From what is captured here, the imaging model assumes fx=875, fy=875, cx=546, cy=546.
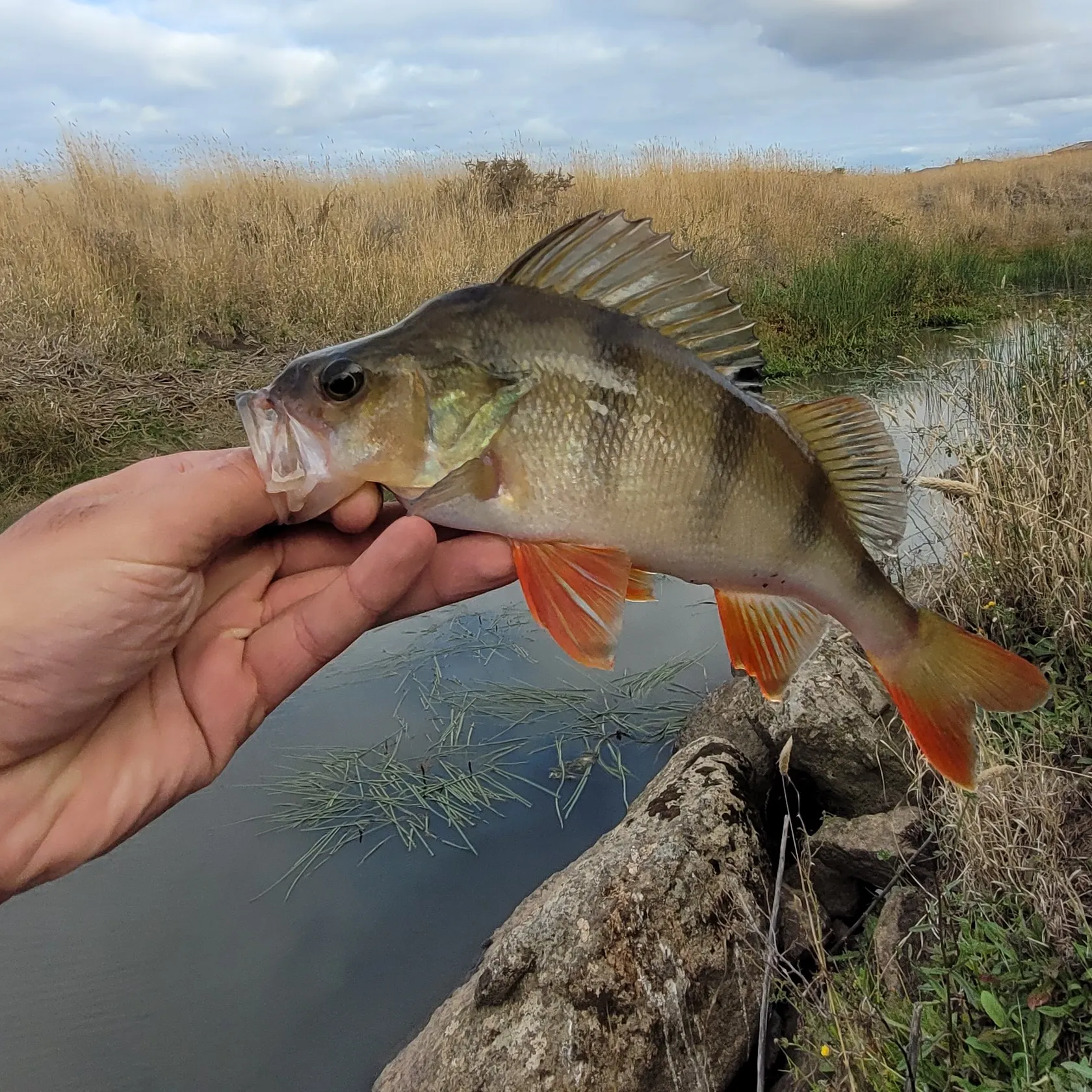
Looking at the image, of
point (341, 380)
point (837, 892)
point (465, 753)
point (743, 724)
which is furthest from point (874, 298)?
point (341, 380)

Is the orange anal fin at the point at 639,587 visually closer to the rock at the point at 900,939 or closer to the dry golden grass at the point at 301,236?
the rock at the point at 900,939

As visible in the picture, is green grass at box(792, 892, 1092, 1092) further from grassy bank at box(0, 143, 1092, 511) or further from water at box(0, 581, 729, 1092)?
grassy bank at box(0, 143, 1092, 511)

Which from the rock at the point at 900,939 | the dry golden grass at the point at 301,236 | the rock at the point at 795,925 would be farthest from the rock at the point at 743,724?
the dry golden grass at the point at 301,236

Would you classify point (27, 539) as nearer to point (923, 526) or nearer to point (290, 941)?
point (290, 941)

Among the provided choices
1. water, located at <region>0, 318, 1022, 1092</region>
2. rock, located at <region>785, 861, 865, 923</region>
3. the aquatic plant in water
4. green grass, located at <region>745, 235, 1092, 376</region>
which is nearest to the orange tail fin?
rock, located at <region>785, 861, 865, 923</region>

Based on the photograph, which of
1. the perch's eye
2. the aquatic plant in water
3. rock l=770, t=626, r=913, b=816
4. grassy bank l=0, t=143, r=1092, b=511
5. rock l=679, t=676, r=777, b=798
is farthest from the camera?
grassy bank l=0, t=143, r=1092, b=511

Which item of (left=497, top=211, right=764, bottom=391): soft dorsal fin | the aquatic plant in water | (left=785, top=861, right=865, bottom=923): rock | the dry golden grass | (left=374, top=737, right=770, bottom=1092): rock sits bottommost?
the aquatic plant in water
